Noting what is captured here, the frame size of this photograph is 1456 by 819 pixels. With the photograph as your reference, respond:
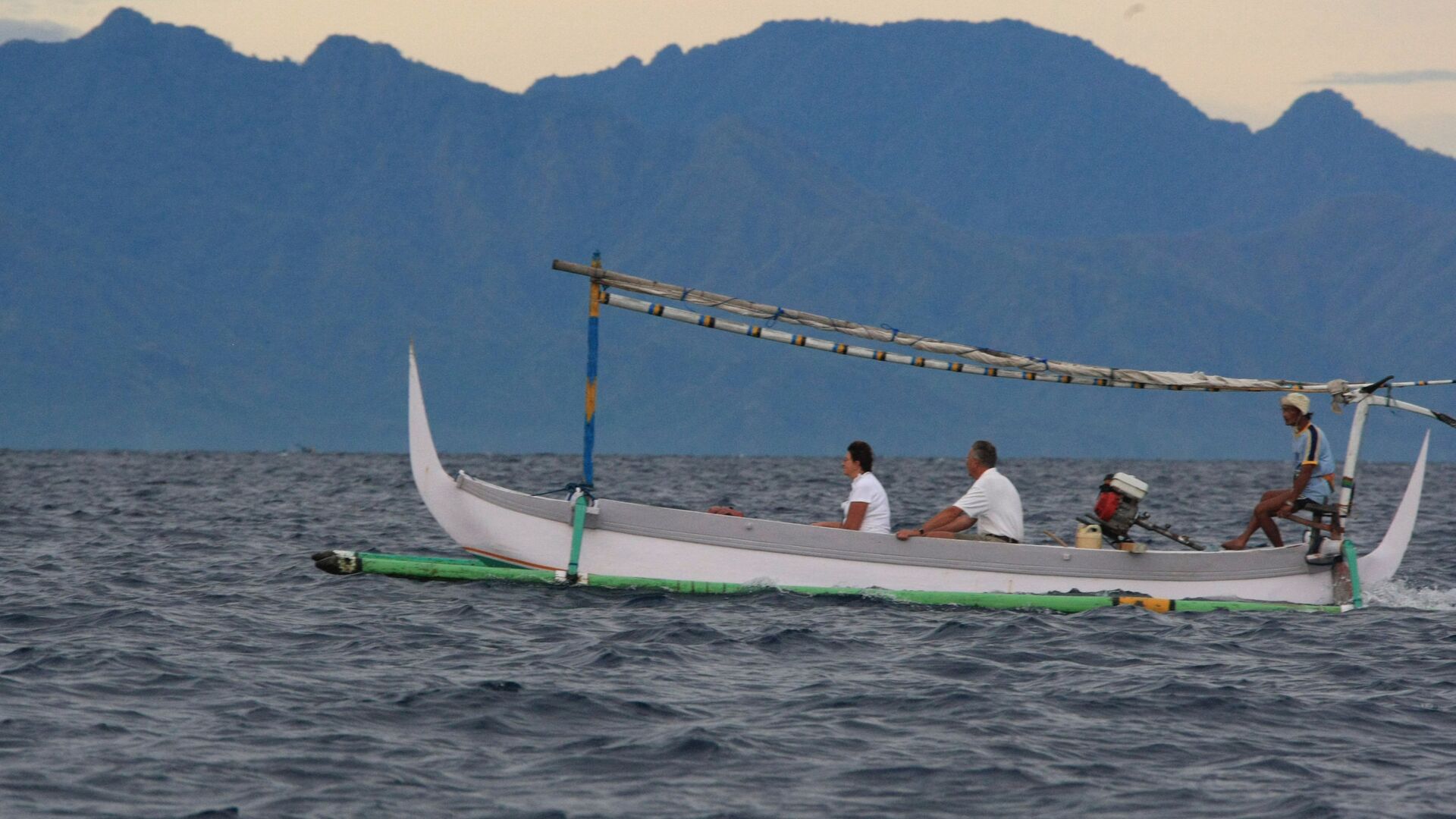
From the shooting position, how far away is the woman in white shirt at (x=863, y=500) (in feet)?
55.7

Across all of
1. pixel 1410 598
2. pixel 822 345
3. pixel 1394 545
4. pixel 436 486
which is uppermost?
pixel 822 345

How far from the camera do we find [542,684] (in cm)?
1239

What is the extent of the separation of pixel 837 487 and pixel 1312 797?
4649 centimetres

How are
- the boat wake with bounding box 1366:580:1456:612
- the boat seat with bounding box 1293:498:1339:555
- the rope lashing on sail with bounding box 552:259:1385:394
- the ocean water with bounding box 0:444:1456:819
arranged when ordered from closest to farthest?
the ocean water with bounding box 0:444:1456:819, the rope lashing on sail with bounding box 552:259:1385:394, the boat seat with bounding box 1293:498:1339:555, the boat wake with bounding box 1366:580:1456:612

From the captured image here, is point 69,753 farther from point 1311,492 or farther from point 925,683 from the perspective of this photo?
point 1311,492

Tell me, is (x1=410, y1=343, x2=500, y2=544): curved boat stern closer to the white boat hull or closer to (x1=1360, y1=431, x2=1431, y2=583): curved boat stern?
the white boat hull

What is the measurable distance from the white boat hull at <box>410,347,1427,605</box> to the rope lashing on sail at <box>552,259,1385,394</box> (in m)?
2.16

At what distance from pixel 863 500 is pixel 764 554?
3.97 feet

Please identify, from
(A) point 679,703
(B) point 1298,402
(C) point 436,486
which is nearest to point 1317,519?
(B) point 1298,402

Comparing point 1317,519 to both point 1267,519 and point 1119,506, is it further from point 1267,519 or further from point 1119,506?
point 1119,506

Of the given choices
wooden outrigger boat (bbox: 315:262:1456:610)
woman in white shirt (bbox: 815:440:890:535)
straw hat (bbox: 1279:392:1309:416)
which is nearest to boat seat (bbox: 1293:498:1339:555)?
wooden outrigger boat (bbox: 315:262:1456:610)

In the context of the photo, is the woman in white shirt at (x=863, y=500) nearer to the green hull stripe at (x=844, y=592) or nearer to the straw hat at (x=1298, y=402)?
the green hull stripe at (x=844, y=592)

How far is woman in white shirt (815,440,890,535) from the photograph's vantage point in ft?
55.7

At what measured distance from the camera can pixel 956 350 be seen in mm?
18672
